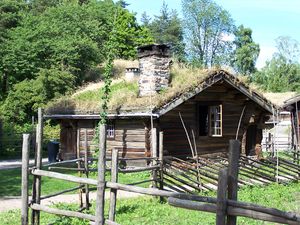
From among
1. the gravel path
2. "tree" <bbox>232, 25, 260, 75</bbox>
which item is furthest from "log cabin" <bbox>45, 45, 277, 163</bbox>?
"tree" <bbox>232, 25, 260, 75</bbox>

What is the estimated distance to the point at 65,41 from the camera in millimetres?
40438

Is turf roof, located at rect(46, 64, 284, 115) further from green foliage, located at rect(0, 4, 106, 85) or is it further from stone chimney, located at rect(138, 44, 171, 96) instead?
green foliage, located at rect(0, 4, 106, 85)

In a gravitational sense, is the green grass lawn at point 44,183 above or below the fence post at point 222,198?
below

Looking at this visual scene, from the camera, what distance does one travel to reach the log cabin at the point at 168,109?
1815 cm

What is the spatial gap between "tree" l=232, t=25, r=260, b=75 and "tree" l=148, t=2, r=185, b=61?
8.11 m

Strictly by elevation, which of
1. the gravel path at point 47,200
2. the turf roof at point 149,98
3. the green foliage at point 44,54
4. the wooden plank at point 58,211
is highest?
the green foliage at point 44,54

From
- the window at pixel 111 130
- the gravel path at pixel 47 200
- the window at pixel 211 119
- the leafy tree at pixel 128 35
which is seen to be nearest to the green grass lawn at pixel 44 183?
the gravel path at pixel 47 200

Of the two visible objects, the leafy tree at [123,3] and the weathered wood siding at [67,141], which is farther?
the leafy tree at [123,3]

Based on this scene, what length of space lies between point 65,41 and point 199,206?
36730 millimetres

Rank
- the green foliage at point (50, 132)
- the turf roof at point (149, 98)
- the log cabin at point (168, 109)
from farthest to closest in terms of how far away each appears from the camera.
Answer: the green foliage at point (50, 132), the log cabin at point (168, 109), the turf roof at point (149, 98)

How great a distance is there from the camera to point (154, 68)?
62.3 ft

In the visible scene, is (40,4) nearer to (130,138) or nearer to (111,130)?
(111,130)

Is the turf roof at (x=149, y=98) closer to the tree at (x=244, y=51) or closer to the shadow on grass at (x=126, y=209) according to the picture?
the shadow on grass at (x=126, y=209)

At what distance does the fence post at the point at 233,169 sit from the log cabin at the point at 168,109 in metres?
11.7
